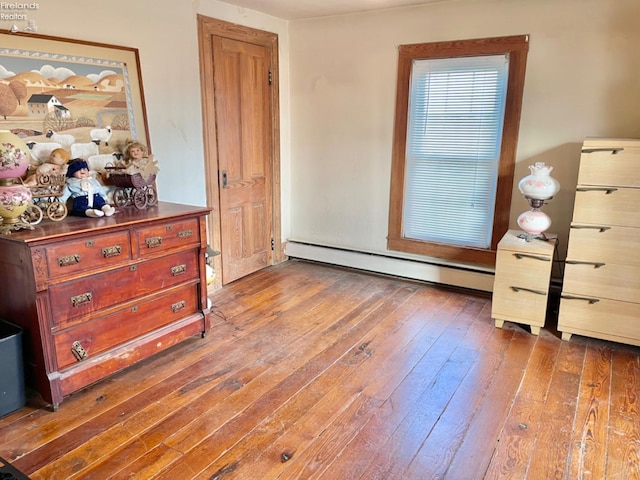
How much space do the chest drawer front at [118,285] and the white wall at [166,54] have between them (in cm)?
78

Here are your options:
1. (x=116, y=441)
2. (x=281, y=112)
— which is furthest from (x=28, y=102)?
(x=281, y=112)

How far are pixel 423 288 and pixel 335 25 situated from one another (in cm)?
243

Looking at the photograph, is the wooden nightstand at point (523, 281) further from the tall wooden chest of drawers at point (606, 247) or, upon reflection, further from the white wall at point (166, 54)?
the white wall at point (166, 54)

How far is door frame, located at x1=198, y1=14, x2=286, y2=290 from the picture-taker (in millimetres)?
3509

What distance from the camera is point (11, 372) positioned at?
2182 millimetres

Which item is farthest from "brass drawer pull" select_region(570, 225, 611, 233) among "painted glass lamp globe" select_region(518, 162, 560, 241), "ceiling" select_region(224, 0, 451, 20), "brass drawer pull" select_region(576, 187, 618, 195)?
"ceiling" select_region(224, 0, 451, 20)

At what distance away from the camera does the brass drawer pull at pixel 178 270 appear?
2746mm

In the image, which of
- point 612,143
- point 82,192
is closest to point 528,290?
point 612,143

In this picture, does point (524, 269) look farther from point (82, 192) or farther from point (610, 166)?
point (82, 192)

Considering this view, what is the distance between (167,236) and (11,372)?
980mm

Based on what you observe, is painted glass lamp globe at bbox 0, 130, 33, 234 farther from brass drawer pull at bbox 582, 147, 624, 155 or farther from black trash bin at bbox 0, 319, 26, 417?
brass drawer pull at bbox 582, 147, 624, 155

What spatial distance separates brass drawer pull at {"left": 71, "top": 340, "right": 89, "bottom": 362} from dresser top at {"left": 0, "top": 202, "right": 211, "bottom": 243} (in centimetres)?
56

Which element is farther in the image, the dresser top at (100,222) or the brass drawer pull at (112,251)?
the brass drawer pull at (112,251)
